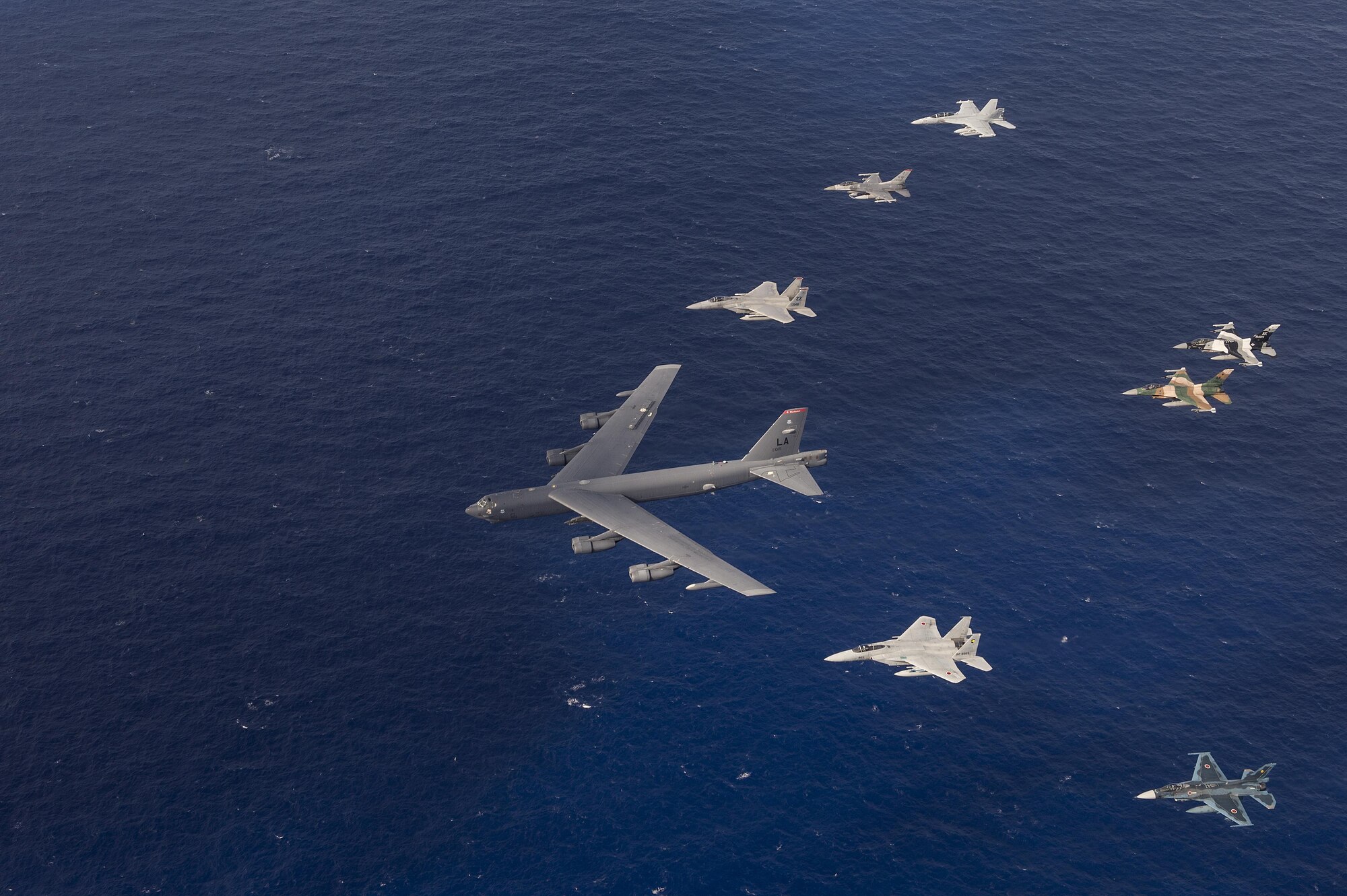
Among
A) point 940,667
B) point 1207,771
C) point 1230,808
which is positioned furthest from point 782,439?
point 1230,808

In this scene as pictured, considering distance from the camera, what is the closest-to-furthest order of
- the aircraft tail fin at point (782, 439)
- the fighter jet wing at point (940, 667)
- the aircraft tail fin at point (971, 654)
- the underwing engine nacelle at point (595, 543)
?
the underwing engine nacelle at point (595, 543)
the aircraft tail fin at point (782, 439)
the fighter jet wing at point (940, 667)
the aircraft tail fin at point (971, 654)

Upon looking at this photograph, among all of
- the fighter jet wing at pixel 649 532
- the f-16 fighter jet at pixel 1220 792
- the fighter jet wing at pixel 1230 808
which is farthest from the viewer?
the f-16 fighter jet at pixel 1220 792

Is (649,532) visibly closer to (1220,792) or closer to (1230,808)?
(1220,792)

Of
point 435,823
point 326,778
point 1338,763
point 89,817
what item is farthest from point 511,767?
point 1338,763

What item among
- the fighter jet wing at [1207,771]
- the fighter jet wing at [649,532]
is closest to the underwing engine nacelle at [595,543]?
the fighter jet wing at [649,532]

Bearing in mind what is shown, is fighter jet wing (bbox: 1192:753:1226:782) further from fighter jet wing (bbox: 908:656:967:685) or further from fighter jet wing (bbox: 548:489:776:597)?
fighter jet wing (bbox: 548:489:776:597)

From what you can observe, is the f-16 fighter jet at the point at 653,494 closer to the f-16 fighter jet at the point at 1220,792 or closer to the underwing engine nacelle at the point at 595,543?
the underwing engine nacelle at the point at 595,543

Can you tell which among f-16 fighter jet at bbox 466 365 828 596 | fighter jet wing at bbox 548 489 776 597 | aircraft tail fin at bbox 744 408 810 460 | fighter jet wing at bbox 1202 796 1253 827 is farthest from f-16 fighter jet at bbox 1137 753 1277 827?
aircraft tail fin at bbox 744 408 810 460
